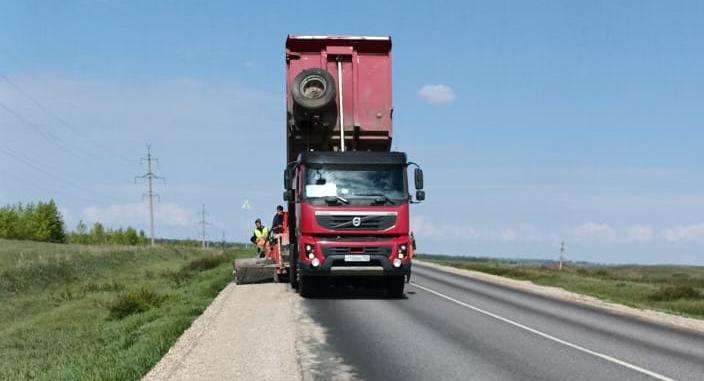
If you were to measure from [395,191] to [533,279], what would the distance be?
76.3 ft

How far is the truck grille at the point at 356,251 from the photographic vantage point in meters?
15.6

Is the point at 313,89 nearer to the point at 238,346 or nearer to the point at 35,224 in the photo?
the point at 238,346

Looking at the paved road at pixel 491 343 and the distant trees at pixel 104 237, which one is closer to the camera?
the paved road at pixel 491 343

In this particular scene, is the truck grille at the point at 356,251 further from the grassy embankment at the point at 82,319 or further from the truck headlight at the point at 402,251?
the grassy embankment at the point at 82,319

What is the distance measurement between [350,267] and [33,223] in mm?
103677

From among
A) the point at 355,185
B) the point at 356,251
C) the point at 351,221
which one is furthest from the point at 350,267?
the point at 355,185

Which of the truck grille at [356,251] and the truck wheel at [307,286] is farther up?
the truck grille at [356,251]

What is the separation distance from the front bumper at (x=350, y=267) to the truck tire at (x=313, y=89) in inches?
141

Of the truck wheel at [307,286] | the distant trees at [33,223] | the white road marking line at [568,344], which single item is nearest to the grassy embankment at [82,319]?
the truck wheel at [307,286]

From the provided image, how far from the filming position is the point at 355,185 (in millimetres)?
15617

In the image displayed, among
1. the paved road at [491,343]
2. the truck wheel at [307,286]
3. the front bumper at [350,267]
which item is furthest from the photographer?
the truck wheel at [307,286]

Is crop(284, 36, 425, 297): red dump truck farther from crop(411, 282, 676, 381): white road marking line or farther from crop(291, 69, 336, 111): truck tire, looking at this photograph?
crop(411, 282, 676, 381): white road marking line

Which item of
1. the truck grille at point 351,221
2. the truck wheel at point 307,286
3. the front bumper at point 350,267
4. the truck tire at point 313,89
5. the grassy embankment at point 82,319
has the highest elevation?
the truck tire at point 313,89

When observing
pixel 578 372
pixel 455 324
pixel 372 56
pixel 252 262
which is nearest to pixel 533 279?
pixel 252 262
